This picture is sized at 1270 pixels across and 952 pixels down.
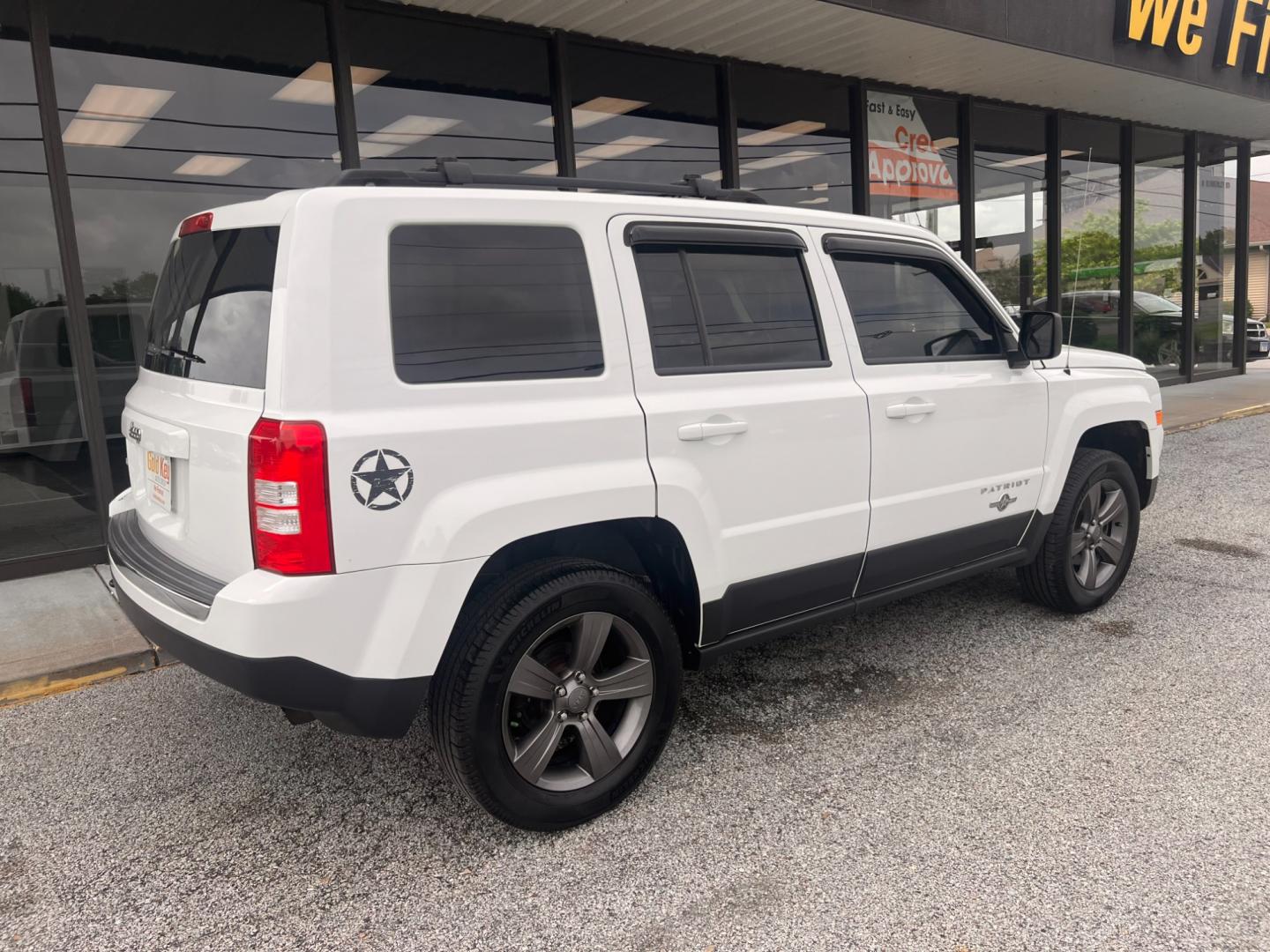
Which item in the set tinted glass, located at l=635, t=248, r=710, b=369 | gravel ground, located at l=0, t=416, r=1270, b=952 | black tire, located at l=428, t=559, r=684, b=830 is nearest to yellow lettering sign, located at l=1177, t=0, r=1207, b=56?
gravel ground, located at l=0, t=416, r=1270, b=952

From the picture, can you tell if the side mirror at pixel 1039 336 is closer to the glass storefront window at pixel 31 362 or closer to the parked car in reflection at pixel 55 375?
the parked car in reflection at pixel 55 375

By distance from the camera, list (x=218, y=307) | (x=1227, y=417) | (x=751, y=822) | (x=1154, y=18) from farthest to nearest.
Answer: (x=1227, y=417), (x=1154, y=18), (x=751, y=822), (x=218, y=307)

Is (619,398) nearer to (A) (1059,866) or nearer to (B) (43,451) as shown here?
(A) (1059,866)

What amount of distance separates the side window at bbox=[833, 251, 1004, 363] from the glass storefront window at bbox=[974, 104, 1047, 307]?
764cm

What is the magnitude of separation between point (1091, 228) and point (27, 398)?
12659 millimetres

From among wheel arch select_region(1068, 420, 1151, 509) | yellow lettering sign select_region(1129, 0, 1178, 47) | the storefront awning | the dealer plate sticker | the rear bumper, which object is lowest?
the rear bumper

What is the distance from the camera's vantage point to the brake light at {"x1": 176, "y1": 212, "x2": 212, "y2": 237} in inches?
116

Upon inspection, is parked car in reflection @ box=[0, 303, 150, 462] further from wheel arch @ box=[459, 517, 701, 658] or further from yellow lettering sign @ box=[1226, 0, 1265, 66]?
yellow lettering sign @ box=[1226, 0, 1265, 66]

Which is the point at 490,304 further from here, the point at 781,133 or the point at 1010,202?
the point at 1010,202

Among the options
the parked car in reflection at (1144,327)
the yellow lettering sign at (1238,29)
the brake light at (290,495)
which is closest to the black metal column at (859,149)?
the parked car in reflection at (1144,327)

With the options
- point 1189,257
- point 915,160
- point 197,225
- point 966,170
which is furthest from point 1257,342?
point 197,225

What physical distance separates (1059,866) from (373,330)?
7.87ft

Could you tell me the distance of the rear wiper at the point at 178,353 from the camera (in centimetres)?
288

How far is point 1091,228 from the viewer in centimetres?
1295
